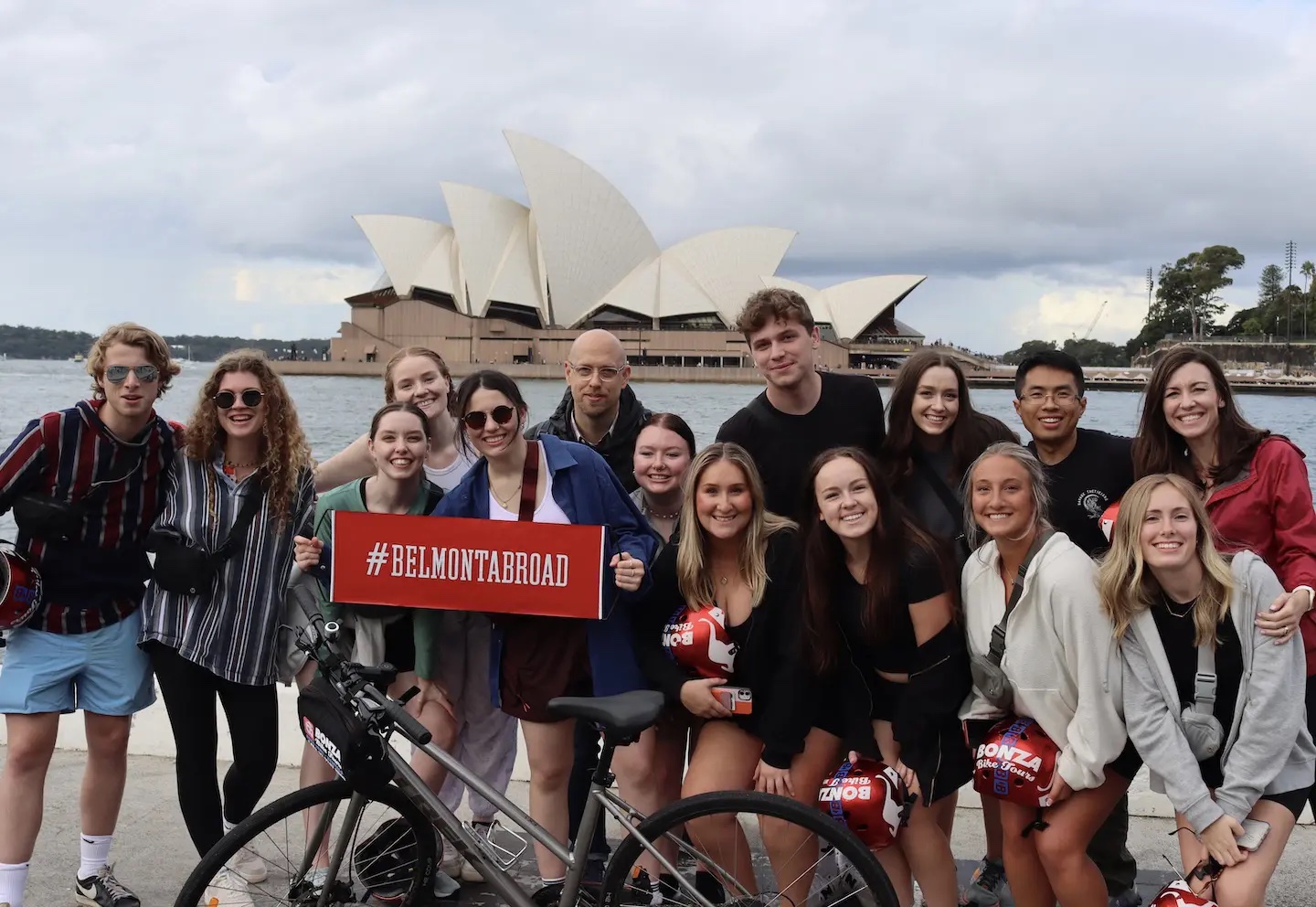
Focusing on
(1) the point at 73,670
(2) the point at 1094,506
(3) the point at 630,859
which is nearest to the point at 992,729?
(2) the point at 1094,506

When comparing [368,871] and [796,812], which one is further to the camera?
[368,871]

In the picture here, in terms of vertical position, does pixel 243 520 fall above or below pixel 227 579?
above

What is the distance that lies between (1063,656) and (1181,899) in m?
0.55

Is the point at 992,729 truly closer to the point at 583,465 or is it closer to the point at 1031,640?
the point at 1031,640

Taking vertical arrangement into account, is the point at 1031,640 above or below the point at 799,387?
below

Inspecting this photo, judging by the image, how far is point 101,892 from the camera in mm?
2904

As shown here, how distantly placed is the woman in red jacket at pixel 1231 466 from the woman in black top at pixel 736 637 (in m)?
1.04

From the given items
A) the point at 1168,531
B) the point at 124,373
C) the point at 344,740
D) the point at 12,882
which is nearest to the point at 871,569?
the point at 1168,531

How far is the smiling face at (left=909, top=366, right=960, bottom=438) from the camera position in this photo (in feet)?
10.00

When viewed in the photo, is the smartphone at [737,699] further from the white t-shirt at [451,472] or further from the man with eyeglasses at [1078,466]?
the white t-shirt at [451,472]

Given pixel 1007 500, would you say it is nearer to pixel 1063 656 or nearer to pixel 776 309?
pixel 1063 656

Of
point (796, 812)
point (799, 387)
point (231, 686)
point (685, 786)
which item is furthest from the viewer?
point (799, 387)

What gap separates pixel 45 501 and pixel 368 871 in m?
1.29

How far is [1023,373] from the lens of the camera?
2.96 metres
